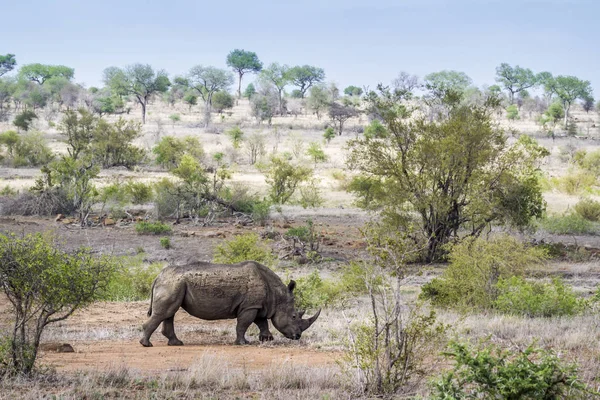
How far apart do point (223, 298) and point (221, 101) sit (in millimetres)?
80386

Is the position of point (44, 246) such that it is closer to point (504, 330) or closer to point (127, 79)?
point (504, 330)

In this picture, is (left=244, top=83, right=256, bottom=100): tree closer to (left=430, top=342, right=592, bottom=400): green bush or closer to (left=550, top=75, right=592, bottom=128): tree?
(left=550, top=75, right=592, bottom=128): tree

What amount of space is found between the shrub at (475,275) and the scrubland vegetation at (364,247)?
5cm

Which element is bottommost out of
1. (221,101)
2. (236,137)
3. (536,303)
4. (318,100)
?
(536,303)

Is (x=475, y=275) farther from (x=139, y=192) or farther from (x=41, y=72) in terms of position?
(x=41, y=72)

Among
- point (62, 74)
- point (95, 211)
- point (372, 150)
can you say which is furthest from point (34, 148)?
point (62, 74)

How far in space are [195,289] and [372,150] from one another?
49.1 feet

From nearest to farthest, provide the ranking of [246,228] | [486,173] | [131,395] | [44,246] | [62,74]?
[131,395] < [44,246] < [486,173] < [246,228] < [62,74]

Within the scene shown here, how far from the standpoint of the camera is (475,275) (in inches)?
637

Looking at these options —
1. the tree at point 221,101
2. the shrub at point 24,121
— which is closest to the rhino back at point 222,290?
the shrub at point 24,121

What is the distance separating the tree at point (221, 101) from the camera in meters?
90.5

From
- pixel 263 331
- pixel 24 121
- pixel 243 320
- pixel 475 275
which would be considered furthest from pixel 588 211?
pixel 24 121

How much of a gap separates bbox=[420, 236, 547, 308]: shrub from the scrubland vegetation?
49mm

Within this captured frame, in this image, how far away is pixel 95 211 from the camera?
35219 mm
